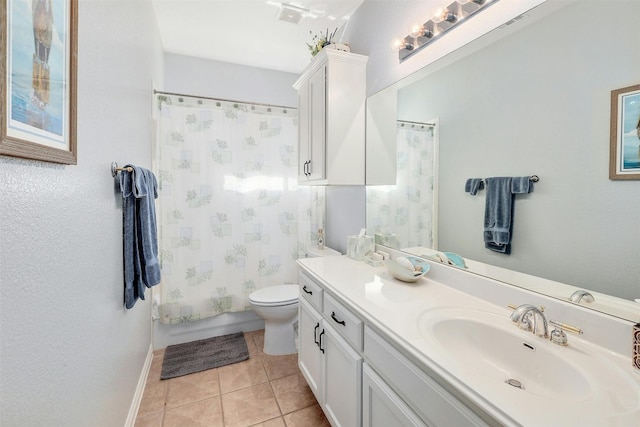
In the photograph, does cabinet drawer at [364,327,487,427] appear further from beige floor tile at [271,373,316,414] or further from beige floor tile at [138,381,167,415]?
beige floor tile at [138,381,167,415]

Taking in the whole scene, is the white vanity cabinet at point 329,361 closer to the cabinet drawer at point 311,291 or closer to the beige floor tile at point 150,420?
the cabinet drawer at point 311,291

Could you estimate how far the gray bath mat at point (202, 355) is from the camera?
2.10m

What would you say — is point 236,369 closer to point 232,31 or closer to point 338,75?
point 338,75

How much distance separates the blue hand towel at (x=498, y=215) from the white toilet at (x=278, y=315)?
1479mm

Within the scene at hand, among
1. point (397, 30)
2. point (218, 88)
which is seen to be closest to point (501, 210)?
point (397, 30)

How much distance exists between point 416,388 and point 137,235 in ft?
4.60

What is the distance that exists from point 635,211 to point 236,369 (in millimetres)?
2312

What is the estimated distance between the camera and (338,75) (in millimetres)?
1814

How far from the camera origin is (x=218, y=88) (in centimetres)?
297

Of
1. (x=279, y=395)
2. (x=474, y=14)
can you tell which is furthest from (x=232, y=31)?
(x=279, y=395)

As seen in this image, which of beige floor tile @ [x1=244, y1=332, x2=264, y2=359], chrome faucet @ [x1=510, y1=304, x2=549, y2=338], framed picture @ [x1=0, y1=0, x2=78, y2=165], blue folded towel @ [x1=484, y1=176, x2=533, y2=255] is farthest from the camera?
beige floor tile @ [x1=244, y1=332, x2=264, y2=359]

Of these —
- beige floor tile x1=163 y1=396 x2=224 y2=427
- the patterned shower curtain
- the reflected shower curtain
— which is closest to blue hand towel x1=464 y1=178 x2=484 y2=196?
the reflected shower curtain

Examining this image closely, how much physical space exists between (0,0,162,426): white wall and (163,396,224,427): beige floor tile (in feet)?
0.92

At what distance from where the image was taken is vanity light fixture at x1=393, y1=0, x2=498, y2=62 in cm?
121
